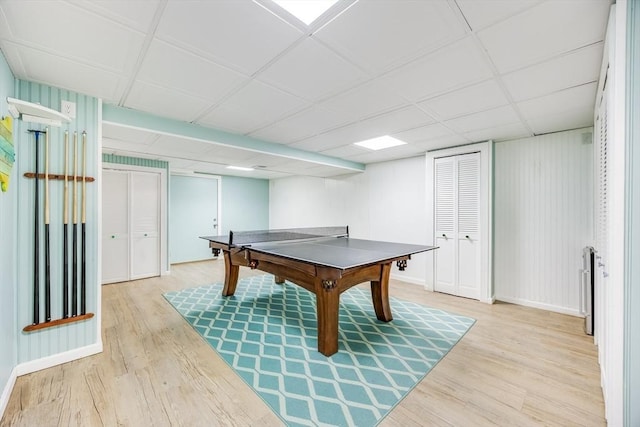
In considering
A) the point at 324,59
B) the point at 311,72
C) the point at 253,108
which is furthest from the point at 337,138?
the point at 324,59

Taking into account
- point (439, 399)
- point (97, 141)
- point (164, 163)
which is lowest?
point (439, 399)

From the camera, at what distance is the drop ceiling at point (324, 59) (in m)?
1.42

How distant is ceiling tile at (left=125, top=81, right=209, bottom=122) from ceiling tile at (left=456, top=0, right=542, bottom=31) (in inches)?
86.9

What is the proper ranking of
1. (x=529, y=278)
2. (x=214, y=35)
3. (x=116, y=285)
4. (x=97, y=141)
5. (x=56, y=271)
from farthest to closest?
(x=116, y=285), (x=529, y=278), (x=97, y=141), (x=56, y=271), (x=214, y=35)

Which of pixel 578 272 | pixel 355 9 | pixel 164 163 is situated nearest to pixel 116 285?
pixel 164 163

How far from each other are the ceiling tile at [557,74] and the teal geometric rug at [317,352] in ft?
7.88

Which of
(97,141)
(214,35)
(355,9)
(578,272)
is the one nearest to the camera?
(355,9)

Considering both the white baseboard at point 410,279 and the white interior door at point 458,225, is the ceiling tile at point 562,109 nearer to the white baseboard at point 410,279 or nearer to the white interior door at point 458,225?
the white interior door at point 458,225

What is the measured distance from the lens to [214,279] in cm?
511

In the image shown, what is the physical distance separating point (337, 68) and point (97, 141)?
2.26 m

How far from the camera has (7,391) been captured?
6.10 ft

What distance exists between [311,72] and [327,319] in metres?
2.08

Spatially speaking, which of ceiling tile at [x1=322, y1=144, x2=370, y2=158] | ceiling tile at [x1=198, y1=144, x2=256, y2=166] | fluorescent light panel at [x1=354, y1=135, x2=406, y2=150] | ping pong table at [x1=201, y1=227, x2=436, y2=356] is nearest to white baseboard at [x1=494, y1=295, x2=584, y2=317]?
ping pong table at [x1=201, y1=227, x2=436, y2=356]

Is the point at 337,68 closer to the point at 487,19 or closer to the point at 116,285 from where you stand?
the point at 487,19
